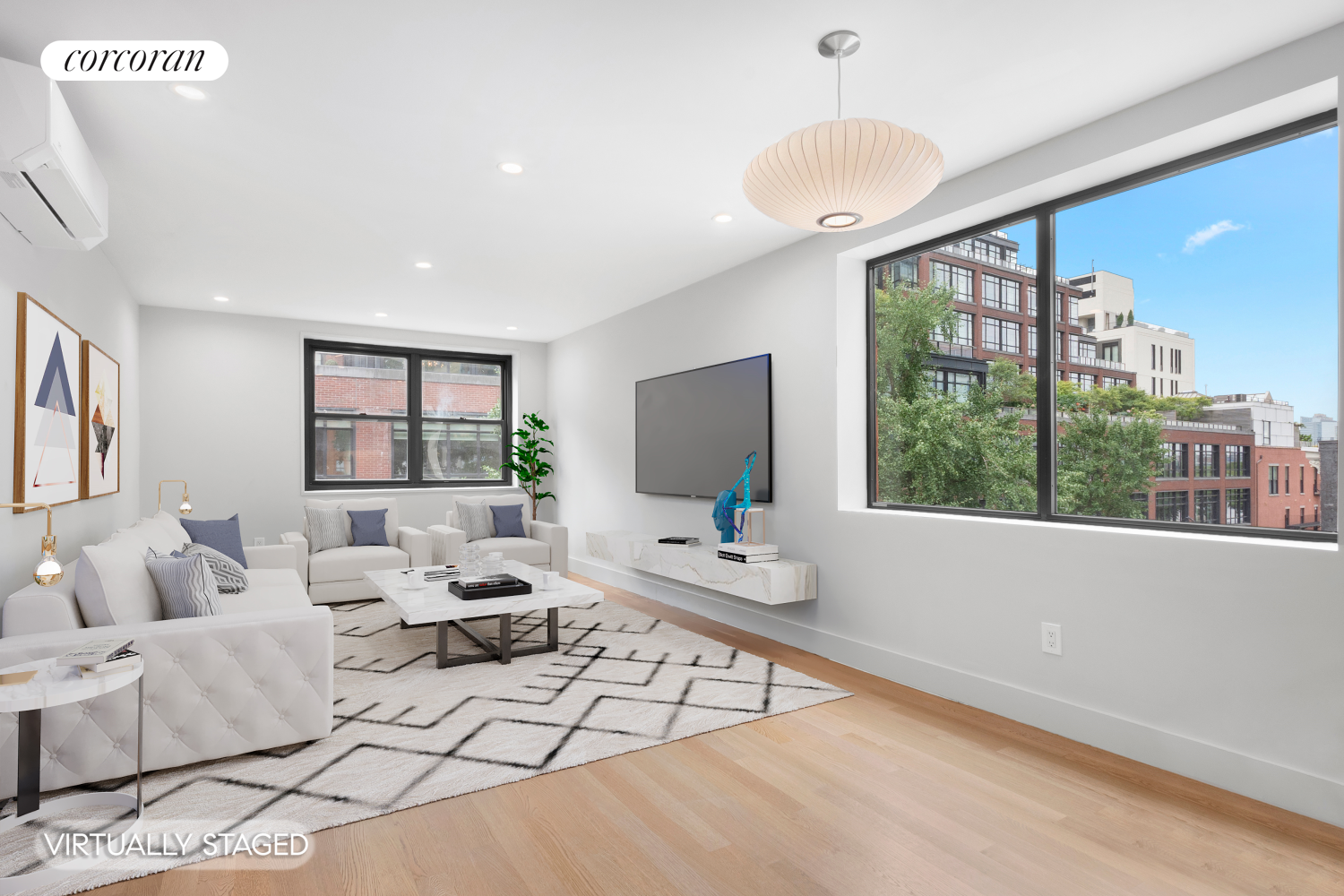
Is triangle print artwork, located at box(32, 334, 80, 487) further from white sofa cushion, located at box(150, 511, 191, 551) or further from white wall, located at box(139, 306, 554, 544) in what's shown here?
white wall, located at box(139, 306, 554, 544)

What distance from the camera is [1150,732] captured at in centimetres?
254

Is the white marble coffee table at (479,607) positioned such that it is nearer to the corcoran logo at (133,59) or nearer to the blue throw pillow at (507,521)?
the blue throw pillow at (507,521)

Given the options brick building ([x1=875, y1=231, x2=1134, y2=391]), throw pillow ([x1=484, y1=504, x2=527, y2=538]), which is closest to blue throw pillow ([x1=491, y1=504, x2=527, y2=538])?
throw pillow ([x1=484, y1=504, x2=527, y2=538])

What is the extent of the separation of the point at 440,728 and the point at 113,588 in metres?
1.31

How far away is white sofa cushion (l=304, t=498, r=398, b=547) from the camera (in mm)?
5801

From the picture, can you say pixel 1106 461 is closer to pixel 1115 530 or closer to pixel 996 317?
pixel 1115 530

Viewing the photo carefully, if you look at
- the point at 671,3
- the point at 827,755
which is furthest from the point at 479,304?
the point at 827,755

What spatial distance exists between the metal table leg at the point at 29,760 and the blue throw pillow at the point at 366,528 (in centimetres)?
366

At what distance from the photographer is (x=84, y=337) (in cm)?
377

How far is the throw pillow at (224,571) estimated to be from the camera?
3.74m

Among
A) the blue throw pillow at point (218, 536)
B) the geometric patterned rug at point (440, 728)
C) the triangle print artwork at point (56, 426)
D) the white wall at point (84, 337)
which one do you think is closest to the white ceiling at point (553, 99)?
the white wall at point (84, 337)

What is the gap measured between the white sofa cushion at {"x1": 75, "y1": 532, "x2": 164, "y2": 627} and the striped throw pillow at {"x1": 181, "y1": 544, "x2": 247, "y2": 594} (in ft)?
3.03

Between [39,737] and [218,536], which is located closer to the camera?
[39,737]

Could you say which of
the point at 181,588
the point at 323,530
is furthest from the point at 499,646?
the point at 323,530
